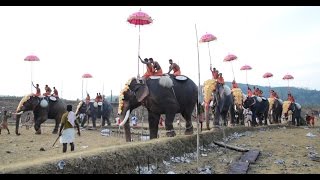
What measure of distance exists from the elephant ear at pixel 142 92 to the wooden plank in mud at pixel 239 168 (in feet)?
16.9

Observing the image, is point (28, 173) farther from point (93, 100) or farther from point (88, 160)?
point (93, 100)

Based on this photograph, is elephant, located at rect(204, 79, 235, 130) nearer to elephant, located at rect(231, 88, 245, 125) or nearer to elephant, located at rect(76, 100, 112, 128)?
elephant, located at rect(231, 88, 245, 125)

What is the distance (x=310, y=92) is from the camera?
110 meters

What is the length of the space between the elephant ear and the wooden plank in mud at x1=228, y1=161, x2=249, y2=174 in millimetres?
5161

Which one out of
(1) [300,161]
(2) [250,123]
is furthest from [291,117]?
(1) [300,161]

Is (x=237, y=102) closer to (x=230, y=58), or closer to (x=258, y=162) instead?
(x=230, y=58)

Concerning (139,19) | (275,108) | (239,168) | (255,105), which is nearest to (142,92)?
(139,19)

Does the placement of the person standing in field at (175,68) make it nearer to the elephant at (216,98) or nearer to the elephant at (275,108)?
the elephant at (216,98)

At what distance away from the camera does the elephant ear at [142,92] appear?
15.3m

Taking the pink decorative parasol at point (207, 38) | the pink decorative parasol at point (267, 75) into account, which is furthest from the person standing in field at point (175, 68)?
the pink decorative parasol at point (267, 75)

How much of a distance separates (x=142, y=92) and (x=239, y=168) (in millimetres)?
6060

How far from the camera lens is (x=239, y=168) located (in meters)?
10.3

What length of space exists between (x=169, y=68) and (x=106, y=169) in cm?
899

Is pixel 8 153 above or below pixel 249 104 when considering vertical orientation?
below
